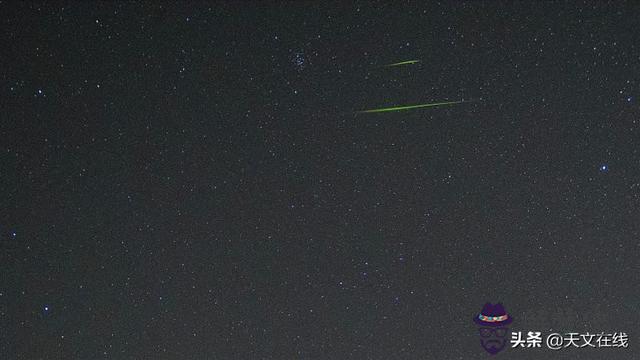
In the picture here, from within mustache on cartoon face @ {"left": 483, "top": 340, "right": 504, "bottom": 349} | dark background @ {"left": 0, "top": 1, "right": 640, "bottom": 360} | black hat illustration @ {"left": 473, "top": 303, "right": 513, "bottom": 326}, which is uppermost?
dark background @ {"left": 0, "top": 1, "right": 640, "bottom": 360}

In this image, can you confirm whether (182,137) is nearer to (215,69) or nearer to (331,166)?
(215,69)

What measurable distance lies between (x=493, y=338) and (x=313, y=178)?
15.6 inches

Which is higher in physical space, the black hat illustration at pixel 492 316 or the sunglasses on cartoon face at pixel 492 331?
the black hat illustration at pixel 492 316

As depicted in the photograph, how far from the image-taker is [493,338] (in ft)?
3.48

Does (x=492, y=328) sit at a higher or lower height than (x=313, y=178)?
lower

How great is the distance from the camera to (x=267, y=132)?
103 cm

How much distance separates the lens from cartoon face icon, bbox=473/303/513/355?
106 cm

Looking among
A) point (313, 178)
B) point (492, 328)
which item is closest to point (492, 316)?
point (492, 328)

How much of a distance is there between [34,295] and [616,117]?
38.7 inches

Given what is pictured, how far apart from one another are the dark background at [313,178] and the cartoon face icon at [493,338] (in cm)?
1

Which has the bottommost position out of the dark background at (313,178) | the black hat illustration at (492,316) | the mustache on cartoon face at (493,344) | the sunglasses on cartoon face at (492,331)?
the mustache on cartoon face at (493,344)

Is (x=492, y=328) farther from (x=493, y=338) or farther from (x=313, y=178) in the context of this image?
(x=313, y=178)

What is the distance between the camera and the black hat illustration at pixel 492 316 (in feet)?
3.46

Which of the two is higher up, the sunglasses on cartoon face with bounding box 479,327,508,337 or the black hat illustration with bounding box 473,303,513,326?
the black hat illustration with bounding box 473,303,513,326
